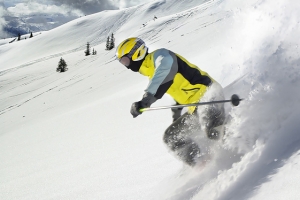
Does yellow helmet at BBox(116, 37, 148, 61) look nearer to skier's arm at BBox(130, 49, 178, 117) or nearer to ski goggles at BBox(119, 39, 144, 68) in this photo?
ski goggles at BBox(119, 39, 144, 68)

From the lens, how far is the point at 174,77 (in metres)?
4.09

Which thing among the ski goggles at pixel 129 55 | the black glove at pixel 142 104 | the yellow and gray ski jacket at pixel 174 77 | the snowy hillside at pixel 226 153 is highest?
the ski goggles at pixel 129 55

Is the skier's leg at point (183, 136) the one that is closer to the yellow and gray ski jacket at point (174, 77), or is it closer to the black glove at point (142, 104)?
the yellow and gray ski jacket at point (174, 77)

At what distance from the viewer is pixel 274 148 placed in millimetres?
3180

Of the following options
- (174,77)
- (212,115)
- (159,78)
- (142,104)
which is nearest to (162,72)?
(159,78)

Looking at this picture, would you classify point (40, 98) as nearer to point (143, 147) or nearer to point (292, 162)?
point (143, 147)

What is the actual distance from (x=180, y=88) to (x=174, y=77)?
0.67 feet

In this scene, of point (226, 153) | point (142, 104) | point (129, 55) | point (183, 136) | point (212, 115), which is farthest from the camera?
point (183, 136)

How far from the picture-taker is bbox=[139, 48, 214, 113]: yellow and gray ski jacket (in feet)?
12.6

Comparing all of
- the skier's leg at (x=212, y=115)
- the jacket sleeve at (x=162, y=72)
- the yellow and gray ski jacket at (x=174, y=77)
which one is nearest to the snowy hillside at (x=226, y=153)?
the skier's leg at (x=212, y=115)

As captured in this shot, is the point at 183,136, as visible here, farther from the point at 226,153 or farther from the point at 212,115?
the point at 226,153

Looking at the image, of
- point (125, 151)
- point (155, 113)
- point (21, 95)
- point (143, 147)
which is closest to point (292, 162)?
point (143, 147)

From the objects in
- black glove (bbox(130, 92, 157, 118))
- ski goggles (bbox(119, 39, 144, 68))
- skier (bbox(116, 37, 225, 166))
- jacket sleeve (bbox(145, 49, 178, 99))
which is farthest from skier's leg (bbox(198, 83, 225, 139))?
ski goggles (bbox(119, 39, 144, 68))

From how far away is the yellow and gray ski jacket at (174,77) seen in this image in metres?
3.84
